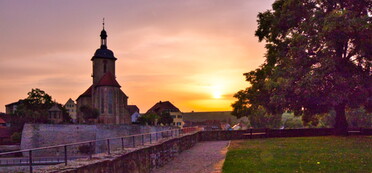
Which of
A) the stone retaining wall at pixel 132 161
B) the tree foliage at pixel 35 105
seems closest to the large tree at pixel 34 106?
the tree foliage at pixel 35 105

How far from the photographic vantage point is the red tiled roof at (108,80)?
87500mm

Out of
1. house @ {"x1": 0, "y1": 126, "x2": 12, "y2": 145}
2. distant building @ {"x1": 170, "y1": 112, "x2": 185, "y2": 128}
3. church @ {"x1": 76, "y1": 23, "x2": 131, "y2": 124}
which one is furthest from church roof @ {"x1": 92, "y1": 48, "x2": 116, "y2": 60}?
distant building @ {"x1": 170, "y1": 112, "x2": 185, "y2": 128}

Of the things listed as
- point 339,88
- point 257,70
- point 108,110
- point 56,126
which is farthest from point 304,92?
point 108,110

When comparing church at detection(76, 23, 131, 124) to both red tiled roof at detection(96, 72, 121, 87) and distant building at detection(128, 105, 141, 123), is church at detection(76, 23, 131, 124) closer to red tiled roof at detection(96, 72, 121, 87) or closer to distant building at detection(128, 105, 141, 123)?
red tiled roof at detection(96, 72, 121, 87)

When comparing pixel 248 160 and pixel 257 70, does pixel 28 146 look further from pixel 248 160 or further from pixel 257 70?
pixel 248 160

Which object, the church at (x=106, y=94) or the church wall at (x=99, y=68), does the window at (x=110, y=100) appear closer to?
the church at (x=106, y=94)

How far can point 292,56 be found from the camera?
104 ft

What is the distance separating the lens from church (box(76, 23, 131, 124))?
86500mm

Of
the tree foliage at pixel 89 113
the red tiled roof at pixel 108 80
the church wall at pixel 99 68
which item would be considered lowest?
the tree foliage at pixel 89 113

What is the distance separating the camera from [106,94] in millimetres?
87375

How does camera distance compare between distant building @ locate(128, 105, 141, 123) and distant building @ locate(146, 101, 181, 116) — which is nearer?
distant building @ locate(146, 101, 181, 116)

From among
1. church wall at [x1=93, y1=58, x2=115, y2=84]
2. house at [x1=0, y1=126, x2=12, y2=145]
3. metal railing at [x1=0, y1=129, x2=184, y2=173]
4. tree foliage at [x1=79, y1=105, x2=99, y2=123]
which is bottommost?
house at [x1=0, y1=126, x2=12, y2=145]

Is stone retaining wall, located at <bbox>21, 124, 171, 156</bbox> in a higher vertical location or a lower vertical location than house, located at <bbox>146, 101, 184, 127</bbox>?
lower

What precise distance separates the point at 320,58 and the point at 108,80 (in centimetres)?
6614
